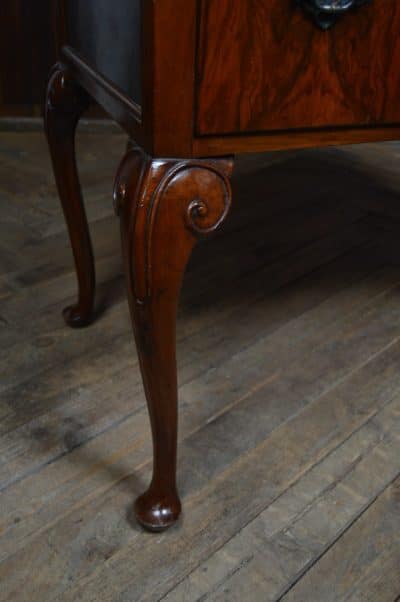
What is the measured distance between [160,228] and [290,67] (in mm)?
178

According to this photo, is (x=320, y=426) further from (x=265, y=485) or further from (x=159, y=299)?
(x=159, y=299)

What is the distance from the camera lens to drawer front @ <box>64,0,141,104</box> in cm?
62

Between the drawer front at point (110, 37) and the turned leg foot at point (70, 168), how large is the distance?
0.22 ft

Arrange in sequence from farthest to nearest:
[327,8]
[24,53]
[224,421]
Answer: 1. [24,53]
2. [224,421]
3. [327,8]

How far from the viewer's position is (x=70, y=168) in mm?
994

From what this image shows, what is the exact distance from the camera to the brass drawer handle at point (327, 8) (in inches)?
22.6

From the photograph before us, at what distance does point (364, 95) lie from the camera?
651 mm

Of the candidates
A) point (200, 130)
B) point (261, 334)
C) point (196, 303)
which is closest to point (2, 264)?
point (196, 303)

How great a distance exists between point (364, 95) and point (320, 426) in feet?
1.50

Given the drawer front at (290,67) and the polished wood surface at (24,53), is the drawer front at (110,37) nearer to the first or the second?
the drawer front at (290,67)

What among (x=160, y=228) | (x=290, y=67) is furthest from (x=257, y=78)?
(x=160, y=228)

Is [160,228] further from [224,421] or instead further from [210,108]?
[224,421]

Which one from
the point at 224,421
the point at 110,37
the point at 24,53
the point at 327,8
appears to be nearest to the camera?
the point at 327,8

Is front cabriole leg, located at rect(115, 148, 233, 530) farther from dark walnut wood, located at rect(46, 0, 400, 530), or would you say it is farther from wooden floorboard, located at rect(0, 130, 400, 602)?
wooden floorboard, located at rect(0, 130, 400, 602)
